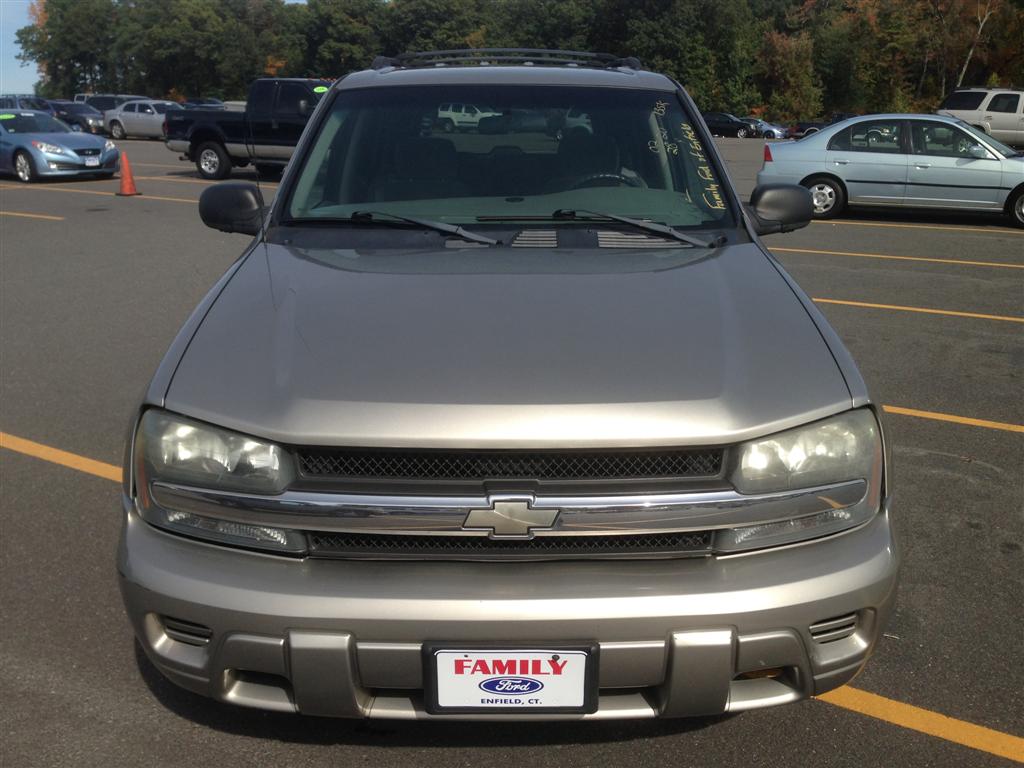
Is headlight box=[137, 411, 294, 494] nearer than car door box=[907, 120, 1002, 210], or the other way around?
headlight box=[137, 411, 294, 494]

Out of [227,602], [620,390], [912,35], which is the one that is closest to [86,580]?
[227,602]

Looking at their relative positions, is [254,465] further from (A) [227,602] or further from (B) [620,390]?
(B) [620,390]

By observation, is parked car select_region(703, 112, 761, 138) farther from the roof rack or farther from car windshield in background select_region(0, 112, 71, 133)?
the roof rack

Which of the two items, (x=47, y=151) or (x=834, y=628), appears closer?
(x=834, y=628)

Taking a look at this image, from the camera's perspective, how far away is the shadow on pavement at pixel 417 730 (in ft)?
9.28

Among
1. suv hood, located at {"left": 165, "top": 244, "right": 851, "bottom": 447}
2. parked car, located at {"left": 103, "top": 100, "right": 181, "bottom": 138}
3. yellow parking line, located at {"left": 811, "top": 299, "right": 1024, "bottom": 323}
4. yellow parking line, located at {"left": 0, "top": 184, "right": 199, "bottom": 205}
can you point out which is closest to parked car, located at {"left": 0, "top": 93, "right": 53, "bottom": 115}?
parked car, located at {"left": 103, "top": 100, "right": 181, "bottom": 138}

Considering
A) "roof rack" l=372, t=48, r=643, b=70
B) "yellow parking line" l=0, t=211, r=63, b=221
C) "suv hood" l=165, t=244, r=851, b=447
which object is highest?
"roof rack" l=372, t=48, r=643, b=70

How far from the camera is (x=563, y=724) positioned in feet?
9.50

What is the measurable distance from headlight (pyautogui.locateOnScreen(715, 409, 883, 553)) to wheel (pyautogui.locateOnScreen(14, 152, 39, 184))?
2104cm

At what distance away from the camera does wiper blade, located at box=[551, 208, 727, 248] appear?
343 centimetres

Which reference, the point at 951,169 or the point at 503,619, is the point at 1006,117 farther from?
the point at 503,619

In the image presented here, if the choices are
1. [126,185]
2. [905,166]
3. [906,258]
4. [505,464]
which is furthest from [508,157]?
[126,185]

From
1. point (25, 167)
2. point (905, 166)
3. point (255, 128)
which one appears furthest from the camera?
point (25, 167)

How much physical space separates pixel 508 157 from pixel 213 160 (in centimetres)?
1823
